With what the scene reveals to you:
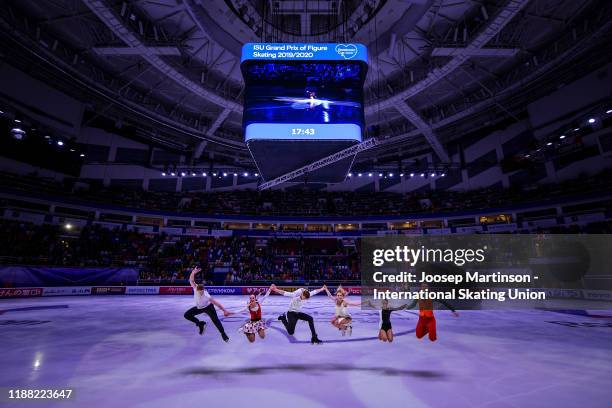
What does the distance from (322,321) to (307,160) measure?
758cm

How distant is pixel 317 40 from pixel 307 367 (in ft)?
65.9

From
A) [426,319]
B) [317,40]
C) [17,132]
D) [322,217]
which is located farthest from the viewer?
[322,217]

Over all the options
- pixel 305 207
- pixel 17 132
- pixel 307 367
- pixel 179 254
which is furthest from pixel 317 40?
pixel 179 254

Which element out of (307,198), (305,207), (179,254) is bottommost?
(179,254)

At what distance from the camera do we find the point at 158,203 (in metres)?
34.5

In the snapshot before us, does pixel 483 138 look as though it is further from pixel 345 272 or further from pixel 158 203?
pixel 158 203

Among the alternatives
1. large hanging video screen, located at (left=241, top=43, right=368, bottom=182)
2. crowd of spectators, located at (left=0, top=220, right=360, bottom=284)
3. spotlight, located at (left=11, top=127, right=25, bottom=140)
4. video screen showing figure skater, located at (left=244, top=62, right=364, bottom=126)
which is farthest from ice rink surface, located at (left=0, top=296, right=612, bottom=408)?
crowd of spectators, located at (left=0, top=220, right=360, bottom=284)

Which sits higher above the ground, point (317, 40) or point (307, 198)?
point (317, 40)

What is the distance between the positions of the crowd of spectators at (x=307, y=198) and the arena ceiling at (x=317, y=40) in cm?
938

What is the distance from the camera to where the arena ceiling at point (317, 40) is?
1638 cm

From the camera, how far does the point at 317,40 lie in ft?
63.8

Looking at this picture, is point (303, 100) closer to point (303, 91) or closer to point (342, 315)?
point (303, 91)

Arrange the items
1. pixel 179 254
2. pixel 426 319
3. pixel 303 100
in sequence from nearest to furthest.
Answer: pixel 426 319
pixel 303 100
pixel 179 254

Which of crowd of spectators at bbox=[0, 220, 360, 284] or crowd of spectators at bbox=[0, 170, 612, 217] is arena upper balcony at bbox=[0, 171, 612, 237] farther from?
crowd of spectators at bbox=[0, 220, 360, 284]
